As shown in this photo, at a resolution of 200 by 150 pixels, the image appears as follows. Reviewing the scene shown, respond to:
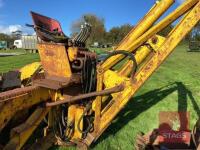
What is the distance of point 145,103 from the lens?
776 cm

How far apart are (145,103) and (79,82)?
10.8ft

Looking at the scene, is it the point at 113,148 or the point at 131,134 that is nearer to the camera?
the point at 113,148

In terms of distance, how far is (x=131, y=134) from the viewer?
5840 millimetres

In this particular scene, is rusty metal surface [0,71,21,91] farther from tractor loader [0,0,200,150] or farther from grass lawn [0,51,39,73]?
grass lawn [0,51,39,73]

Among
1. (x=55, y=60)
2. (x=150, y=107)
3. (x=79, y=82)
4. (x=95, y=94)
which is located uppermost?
(x=55, y=60)

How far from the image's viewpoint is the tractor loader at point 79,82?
4363mm

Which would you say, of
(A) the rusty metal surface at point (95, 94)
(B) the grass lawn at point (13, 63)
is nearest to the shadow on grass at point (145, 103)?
(A) the rusty metal surface at point (95, 94)

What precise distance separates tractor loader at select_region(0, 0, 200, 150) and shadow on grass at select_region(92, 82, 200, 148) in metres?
0.59

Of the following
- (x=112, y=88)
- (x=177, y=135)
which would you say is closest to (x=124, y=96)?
(x=112, y=88)

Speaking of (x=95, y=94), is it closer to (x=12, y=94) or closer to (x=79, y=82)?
(x=79, y=82)

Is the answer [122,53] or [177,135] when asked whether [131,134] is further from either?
[122,53]

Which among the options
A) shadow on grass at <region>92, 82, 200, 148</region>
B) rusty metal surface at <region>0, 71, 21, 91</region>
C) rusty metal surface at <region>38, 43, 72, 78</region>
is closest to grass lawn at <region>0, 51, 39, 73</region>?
shadow on grass at <region>92, 82, 200, 148</region>

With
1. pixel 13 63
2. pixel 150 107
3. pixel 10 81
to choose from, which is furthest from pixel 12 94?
pixel 13 63

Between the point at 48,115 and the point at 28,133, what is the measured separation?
66 cm
